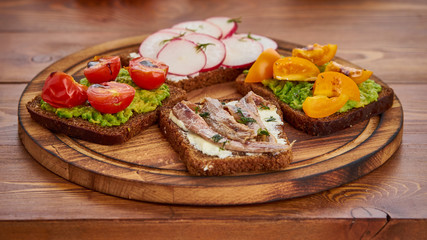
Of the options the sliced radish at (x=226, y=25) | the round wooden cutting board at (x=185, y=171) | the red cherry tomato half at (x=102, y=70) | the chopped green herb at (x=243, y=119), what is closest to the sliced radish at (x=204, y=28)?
the sliced radish at (x=226, y=25)

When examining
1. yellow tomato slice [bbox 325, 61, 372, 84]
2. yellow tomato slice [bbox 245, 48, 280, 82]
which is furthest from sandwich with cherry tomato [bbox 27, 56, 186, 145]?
yellow tomato slice [bbox 325, 61, 372, 84]

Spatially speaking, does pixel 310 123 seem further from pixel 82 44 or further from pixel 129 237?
pixel 82 44

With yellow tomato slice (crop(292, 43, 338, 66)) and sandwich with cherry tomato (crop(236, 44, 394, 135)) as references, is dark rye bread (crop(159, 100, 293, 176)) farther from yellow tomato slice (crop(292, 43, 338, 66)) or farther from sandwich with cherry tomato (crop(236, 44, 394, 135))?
yellow tomato slice (crop(292, 43, 338, 66))

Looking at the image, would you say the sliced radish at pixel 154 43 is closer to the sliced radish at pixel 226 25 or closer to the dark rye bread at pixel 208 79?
the dark rye bread at pixel 208 79

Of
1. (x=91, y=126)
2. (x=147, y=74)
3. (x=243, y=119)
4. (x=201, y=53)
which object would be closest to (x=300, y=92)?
(x=243, y=119)

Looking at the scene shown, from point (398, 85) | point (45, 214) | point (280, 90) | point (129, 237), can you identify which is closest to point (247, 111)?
point (280, 90)

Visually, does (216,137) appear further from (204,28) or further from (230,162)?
(204,28)
